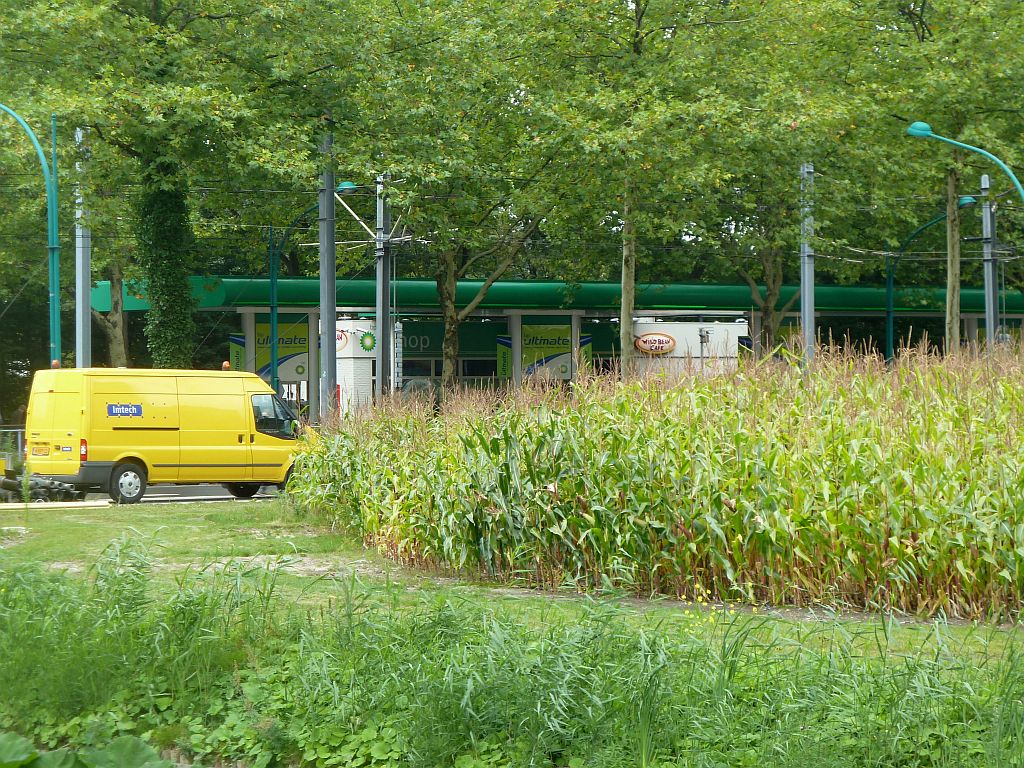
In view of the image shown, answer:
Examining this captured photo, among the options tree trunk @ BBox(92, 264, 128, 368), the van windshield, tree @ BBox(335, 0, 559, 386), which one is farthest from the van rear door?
tree trunk @ BBox(92, 264, 128, 368)

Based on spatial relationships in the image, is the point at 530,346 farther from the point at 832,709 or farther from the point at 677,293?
the point at 832,709

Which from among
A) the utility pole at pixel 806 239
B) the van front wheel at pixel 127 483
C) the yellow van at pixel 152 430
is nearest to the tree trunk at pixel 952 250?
the utility pole at pixel 806 239

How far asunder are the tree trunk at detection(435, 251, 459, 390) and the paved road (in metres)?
10.1

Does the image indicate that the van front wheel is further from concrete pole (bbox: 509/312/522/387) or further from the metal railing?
concrete pole (bbox: 509/312/522/387)

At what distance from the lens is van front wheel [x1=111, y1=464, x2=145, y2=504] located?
19.3 meters

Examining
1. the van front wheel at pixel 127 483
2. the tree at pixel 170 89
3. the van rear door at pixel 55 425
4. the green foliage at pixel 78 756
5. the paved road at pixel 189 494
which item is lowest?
the paved road at pixel 189 494

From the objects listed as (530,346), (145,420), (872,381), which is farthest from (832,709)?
(530,346)

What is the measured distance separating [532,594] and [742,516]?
1575mm

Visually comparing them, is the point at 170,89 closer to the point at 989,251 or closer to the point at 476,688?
the point at 476,688

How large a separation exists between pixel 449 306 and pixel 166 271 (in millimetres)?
12053

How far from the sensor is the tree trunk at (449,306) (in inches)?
1369

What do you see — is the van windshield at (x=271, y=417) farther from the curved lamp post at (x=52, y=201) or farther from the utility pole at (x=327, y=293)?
the curved lamp post at (x=52, y=201)

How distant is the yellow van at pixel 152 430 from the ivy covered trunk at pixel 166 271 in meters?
4.14

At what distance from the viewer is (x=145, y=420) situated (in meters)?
19.7
